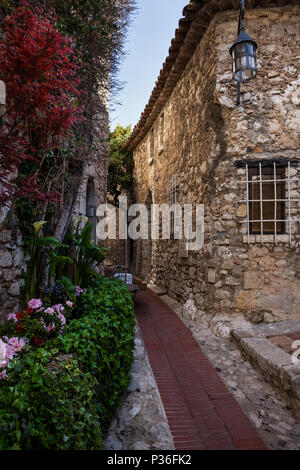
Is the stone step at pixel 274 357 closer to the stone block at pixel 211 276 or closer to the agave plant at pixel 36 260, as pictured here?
the stone block at pixel 211 276

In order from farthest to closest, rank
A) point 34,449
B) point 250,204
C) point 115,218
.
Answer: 1. point 115,218
2. point 250,204
3. point 34,449

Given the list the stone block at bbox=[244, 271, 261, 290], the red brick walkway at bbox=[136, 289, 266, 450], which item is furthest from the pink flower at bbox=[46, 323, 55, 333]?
the stone block at bbox=[244, 271, 261, 290]

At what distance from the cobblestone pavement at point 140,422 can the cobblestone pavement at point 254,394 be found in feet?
2.87

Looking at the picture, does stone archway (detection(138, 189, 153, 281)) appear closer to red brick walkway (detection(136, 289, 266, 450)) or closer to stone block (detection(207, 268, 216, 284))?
stone block (detection(207, 268, 216, 284))

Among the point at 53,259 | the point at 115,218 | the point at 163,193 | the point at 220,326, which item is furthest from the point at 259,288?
the point at 115,218

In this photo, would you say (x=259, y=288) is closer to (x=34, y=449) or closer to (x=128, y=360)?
(x=128, y=360)

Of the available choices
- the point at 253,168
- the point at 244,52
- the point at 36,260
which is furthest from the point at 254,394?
the point at 244,52

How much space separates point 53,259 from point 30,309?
73 centimetres

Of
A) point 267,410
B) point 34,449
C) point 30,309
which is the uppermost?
point 30,309

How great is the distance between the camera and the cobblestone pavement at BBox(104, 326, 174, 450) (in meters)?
2.39

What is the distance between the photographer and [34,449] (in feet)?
4.94

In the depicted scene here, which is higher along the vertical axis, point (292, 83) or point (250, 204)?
point (292, 83)

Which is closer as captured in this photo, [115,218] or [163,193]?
[163,193]
